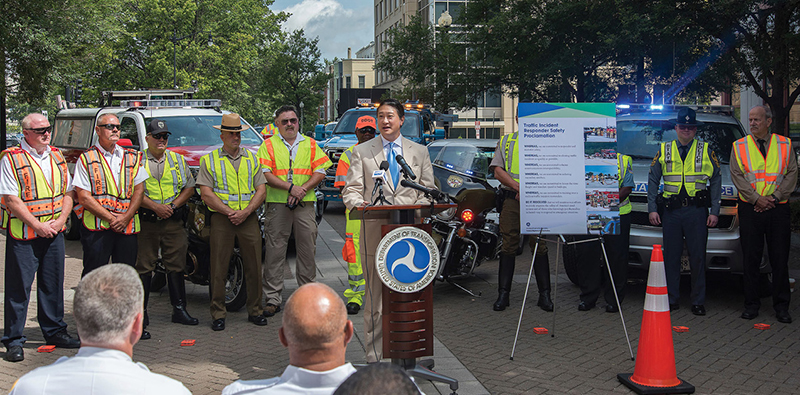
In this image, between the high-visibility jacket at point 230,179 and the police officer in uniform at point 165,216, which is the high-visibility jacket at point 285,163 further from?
the police officer in uniform at point 165,216

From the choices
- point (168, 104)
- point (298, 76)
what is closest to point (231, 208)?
point (168, 104)

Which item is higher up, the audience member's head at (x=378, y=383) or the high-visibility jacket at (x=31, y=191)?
the high-visibility jacket at (x=31, y=191)

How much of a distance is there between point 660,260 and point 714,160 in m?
2.64

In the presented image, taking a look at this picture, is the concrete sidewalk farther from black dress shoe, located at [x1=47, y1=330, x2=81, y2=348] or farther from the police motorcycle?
the police motorcycle

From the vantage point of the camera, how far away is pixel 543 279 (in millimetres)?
7867

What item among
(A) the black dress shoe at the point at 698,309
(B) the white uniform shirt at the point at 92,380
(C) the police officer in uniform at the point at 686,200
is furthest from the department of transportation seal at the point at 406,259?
(A) the black dress shoe at the point at 698,309

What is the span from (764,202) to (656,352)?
2.84 m

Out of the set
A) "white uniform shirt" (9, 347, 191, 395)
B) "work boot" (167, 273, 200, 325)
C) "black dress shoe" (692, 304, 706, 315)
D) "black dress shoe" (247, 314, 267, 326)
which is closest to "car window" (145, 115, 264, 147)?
"work boot" (167, 273, 200, 325)

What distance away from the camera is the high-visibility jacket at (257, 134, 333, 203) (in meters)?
7.47

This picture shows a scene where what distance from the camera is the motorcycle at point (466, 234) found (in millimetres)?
8352

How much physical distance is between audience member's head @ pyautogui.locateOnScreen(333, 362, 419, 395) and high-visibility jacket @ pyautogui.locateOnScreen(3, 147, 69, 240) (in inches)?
204

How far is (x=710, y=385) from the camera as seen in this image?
5.39 meters

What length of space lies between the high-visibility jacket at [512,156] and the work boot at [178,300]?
3.53m

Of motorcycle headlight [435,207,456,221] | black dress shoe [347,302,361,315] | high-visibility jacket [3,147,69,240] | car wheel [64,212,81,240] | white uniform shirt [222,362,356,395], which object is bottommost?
black dress shoe [347,302,361,315]
